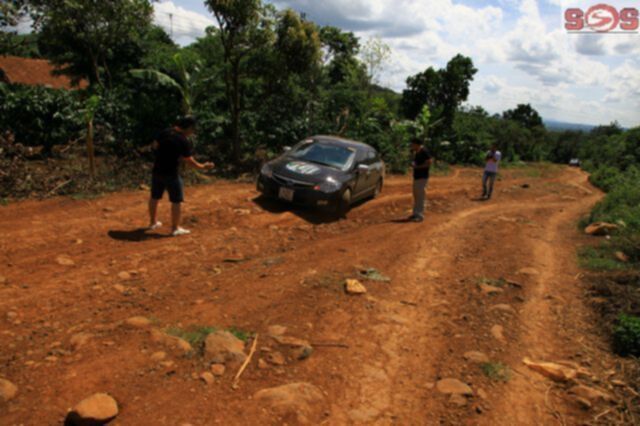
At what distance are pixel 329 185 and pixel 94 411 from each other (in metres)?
6.52

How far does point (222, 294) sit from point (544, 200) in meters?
14.6

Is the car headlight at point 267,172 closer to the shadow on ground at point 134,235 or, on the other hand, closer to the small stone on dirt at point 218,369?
the shadow on ground at point 134,235

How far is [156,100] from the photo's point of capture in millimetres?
13070

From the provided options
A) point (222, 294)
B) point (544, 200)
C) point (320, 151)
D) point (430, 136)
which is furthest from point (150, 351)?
point (430, 136)

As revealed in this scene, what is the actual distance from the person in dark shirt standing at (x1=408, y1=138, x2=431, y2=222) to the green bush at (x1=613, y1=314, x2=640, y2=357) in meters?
5.31

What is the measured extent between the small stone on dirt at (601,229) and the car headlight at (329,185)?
18.6 feet

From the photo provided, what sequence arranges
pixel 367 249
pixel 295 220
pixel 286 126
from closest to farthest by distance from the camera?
pixel 367 249 → pixel 295 220 → pixel 286 126

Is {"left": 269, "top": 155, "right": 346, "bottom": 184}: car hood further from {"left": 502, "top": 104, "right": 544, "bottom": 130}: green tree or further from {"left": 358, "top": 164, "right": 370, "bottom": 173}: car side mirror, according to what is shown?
{"left": 502, "top": 104, "right": 544, "bottom": 130}: green tree

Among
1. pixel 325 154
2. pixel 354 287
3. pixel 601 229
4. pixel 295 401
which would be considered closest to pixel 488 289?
pixel 354 287

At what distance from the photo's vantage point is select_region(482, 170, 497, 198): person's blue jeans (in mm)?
14141

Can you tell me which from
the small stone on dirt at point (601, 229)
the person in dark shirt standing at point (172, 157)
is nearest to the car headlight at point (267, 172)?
the person in dark shirt standing at point (172, 157)

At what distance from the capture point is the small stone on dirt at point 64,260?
17.7 ft

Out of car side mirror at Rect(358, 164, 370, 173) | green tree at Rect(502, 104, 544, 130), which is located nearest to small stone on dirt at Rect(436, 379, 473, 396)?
car side mirror at Rect(358, 164, 370, 173)

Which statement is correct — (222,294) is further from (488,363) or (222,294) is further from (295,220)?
(295,220)
